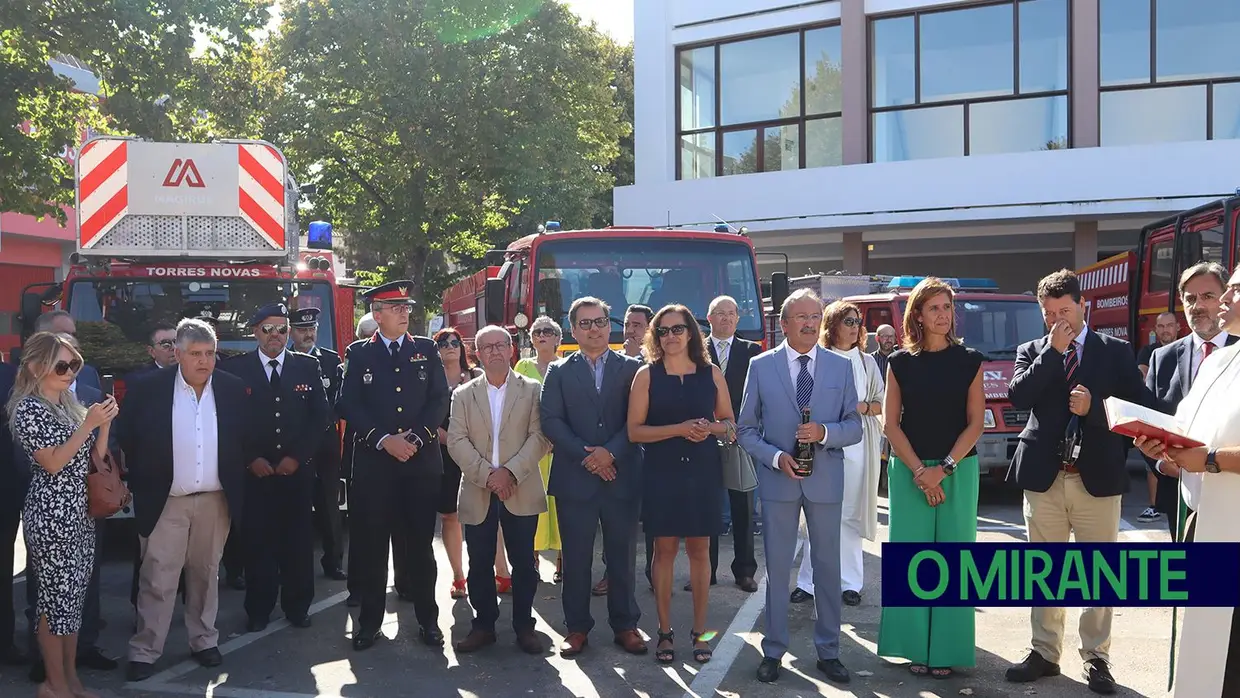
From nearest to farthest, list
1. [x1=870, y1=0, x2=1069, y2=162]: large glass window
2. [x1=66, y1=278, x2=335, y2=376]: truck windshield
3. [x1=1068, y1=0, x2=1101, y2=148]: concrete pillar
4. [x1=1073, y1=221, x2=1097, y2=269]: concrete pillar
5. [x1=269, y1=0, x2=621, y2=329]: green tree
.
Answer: [x1=66, y1=278, x2=335, y2=376]: truck windshield
[x1=1068, y1=0, x2=1101, y2=148]: concrete pillar
[x1=870, y1=0, x2=1069, y2=162]: large glass window
[x1=1073, y1=221, x2=1097, y2=269]: concrete pillar
[x1=269, y1=0, x2=621, y2=329]: green tree

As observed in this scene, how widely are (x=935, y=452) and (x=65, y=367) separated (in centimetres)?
431

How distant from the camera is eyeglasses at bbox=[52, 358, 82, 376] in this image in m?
5.58

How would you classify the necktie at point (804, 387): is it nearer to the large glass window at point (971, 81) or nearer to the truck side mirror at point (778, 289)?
the truck side mirror at point (778, 289)

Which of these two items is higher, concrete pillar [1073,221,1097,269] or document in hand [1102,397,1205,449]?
concrete pillar [1073,221,1097,269]

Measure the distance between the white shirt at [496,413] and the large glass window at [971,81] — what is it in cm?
1684

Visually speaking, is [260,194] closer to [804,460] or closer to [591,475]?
[591,475]

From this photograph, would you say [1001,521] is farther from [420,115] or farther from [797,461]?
Result: [420,115]

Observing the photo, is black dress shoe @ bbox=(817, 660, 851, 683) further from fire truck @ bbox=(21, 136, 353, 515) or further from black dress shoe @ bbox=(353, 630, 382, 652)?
fire truck @ bbox=(21, 136, 353, 515)

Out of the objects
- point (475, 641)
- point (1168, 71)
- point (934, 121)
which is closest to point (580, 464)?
point (475, 641)

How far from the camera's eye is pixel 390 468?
673 centimetres

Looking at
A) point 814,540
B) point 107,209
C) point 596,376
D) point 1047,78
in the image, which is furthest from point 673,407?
point 1047,78

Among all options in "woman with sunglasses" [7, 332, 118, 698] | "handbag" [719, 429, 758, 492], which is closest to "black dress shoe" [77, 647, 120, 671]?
"woman with sunglasses" [7, 332, 118, 698]

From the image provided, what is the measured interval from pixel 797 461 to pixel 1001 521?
199 inches

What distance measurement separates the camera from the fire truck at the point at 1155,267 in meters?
12.0
